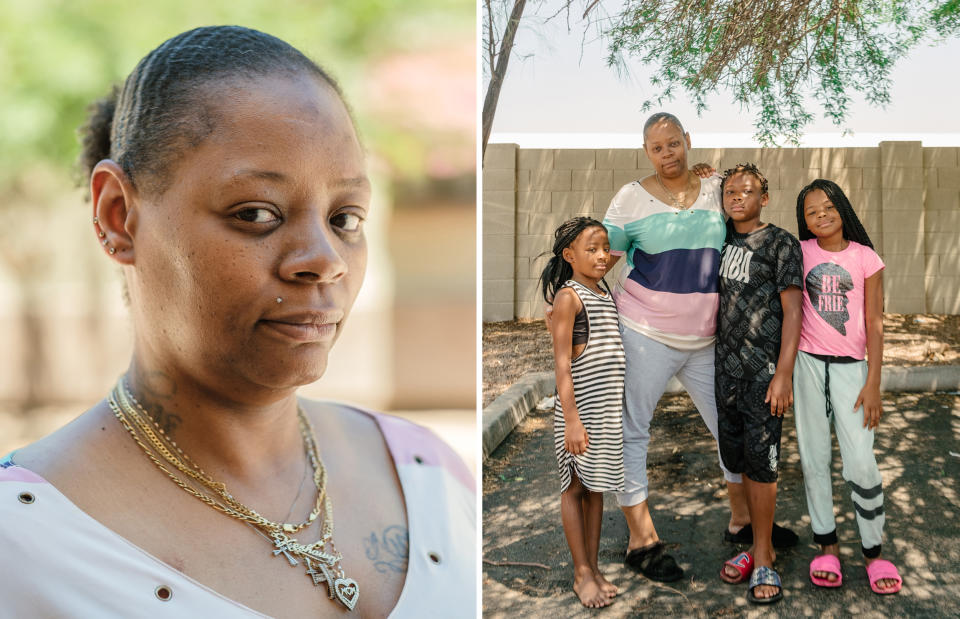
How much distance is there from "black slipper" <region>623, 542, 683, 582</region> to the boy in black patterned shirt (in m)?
0.21

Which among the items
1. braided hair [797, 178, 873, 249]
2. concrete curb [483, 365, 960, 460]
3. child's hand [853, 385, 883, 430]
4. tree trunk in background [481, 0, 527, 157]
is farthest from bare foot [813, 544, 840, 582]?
tree trunk in background [481, 0, 527, 157]

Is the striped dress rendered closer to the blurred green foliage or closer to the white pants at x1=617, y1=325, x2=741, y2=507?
the white pants at x1=617, y1=325, x2=741, y2=507

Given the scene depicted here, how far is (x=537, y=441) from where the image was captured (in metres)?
3.54

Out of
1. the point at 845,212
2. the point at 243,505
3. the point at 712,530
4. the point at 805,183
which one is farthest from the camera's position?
the point at 805,183

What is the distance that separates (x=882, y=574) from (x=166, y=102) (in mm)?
2384

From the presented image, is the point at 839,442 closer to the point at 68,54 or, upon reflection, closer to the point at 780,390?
the point at 780,390

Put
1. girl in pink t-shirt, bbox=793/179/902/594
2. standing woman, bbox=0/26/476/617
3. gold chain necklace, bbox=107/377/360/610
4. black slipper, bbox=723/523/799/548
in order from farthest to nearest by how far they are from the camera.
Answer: black slipper, bbox=723/523/799/548, girl in pink t-shirt, bbox=793/179/902/594, gold chain necklace, bbox=107/377/360/610, standing woman, bbox=0/26/476/617

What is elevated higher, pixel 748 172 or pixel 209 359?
pixel 748 172

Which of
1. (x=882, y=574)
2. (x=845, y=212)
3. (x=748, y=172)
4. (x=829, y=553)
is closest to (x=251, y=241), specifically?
(x=748, y=172)

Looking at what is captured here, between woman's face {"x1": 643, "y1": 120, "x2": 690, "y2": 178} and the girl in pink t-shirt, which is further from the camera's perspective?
woman's face {"x1": 643, "y1": 120, "x2": 690, "y2": 178}

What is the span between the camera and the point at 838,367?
8.01 ft

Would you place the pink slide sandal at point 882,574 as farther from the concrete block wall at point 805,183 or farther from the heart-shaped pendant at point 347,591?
the heart-shaped pendant at point 347,591

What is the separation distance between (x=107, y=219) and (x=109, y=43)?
0.39 m

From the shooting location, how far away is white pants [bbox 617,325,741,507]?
260cm
